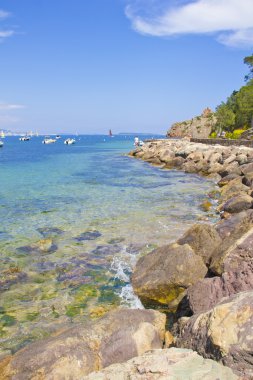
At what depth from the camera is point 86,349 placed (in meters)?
6.18

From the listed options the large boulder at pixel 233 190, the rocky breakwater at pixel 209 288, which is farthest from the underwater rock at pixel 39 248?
the large boulder at pixel 233 190

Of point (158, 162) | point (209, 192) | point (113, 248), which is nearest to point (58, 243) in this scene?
point (113, 248)

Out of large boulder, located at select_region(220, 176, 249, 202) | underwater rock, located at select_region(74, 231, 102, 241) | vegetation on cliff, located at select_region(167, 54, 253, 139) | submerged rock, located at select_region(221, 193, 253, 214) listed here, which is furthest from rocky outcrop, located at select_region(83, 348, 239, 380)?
vegetation on cliff, located at select_region(167, 54, 253, 139)

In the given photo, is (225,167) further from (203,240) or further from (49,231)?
(203,240)

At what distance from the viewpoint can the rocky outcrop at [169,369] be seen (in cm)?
455

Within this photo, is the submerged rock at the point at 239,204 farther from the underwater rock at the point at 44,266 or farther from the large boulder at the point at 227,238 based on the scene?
the underwater rock at the point at 44,266

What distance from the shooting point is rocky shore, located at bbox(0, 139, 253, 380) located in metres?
4.83

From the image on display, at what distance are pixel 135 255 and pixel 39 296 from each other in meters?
4.40

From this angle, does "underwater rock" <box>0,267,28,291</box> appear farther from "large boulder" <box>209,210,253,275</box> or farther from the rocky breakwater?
"large boulder" <box>209,210,253,275</box>

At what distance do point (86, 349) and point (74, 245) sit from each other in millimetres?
9053

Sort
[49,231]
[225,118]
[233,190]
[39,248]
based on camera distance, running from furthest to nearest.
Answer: [225,118]
[233,190]
[49,231]
[39,248]

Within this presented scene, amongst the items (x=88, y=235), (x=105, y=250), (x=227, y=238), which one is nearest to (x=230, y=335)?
(x=227, y=238)

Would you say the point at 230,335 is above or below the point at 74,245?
above

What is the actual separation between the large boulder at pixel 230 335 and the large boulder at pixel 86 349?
3.83 feet
